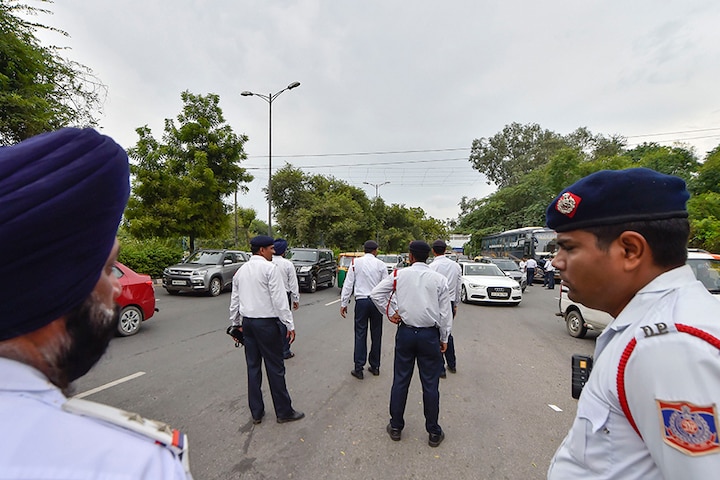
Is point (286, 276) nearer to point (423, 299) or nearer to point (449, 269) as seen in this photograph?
point (449, 269)

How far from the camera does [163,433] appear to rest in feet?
2.07

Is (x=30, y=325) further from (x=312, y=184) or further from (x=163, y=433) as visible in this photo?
(x=312, y=184)

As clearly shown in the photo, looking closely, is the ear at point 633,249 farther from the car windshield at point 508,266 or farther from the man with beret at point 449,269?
the car windshield at point 508,266

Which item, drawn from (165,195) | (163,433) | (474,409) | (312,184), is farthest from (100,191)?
(312,184)

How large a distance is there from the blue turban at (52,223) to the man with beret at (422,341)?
2911mm

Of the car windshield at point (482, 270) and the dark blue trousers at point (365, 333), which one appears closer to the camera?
the dark blue trousers at point (365, 333)

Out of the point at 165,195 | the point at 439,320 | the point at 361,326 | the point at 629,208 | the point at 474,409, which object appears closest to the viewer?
the point at 629,208

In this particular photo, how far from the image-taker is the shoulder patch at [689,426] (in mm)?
735

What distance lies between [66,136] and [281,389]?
3.29 meters

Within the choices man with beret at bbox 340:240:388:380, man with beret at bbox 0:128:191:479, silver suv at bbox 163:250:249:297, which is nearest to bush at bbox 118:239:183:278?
silver suv at bbox 163:250:249:297

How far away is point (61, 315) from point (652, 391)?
1.33 meters

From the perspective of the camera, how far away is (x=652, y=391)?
81 cm

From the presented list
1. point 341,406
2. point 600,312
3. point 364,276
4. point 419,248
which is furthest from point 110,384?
point 600,312

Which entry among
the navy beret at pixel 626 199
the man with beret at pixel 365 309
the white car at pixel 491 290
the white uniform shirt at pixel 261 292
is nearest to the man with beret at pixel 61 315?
the navy beret at pixel 626 199
